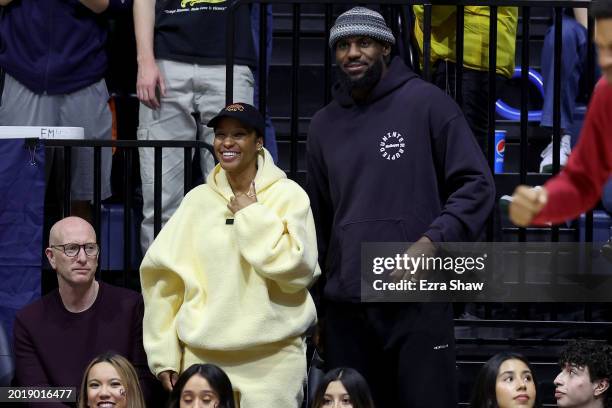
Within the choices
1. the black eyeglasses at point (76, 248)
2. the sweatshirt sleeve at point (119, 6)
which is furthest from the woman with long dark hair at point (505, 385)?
the sweatshirt sleeve at point (119, 6)

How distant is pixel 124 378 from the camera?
6605 millimetres

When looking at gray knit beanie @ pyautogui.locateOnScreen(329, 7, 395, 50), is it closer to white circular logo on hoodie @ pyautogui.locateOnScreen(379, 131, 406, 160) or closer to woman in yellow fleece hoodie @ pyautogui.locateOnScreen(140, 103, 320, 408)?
white circular logo on hoodie @ pyautogui.locateOnScreen(379, 131, 406, 160)

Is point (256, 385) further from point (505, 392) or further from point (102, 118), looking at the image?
point (102, 118)

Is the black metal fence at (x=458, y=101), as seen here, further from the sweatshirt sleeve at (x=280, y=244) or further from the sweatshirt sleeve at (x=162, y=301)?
the sweatshirt sleeve at (x=280, y=244)

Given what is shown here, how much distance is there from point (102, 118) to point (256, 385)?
2063 millimetres

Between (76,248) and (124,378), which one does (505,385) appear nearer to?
(124,378)

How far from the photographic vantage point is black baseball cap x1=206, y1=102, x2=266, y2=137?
6.70 m

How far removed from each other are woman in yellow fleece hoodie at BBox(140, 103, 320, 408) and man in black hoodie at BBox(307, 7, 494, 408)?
187 millimetres

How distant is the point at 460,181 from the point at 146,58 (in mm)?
2066

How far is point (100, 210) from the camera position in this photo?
7.38m

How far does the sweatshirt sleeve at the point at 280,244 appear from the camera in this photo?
20.9ft

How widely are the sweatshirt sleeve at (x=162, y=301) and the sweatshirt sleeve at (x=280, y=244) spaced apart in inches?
16.2

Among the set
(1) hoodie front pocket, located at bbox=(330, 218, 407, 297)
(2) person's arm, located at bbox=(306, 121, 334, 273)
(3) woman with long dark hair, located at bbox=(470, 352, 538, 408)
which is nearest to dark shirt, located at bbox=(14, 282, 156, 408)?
(2) person's arm, located at bbox=(306, 121, 334, 273)

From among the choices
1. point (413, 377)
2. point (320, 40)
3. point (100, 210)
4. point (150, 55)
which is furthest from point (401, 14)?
point (413, 377)
